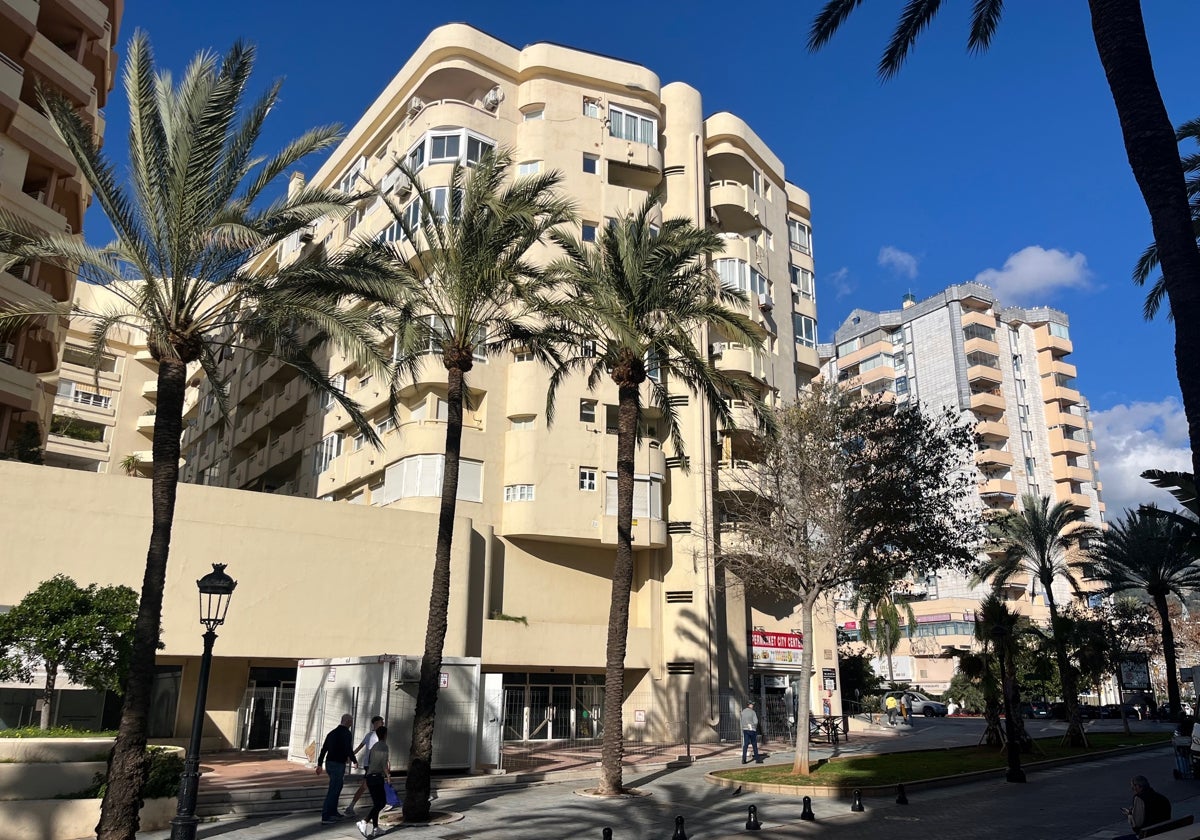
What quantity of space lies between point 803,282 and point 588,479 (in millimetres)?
21587

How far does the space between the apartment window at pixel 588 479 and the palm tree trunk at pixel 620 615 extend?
14334mm

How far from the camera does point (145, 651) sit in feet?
41.8

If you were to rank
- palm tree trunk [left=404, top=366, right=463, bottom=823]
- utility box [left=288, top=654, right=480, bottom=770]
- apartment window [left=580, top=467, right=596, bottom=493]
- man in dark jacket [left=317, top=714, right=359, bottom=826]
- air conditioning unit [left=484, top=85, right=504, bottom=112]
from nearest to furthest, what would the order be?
man in dark jacket [left=317, top=714, right=359, bottom=826]
palm tree trunk [left=404, top=366, right=463, bottom=823]
utility box [left=288, top=654, right=480, bottom=770]
apartment window [left=580, top=467, right=596, bottom=493]
air conditioning unit [left=484, top=85, right=504, bottom=112]

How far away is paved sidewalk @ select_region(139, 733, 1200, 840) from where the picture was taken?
14141 mm

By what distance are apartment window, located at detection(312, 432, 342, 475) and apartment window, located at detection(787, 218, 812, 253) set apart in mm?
27677

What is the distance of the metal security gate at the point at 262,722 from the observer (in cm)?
2681

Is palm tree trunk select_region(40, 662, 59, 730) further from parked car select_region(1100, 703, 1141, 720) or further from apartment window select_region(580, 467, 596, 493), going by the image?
parked car select_region(1100, 703, 1141, 720)

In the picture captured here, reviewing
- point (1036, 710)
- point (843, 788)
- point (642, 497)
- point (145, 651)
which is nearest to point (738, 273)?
point (642, 497)

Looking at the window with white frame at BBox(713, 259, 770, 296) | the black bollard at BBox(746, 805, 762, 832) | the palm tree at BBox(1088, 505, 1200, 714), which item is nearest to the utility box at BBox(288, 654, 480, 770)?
the black bollard at BBox(746, 805, 762, 832)

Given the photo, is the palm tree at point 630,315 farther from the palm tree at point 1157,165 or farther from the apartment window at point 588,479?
the apartment window at point 588,479

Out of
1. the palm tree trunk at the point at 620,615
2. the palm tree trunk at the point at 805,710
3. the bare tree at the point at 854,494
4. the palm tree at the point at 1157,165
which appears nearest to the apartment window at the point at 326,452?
the bare tree at the point at 854,494

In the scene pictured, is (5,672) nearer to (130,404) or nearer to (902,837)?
(902,837)

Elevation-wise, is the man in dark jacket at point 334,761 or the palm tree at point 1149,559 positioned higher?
the palm tree at point 1149,559

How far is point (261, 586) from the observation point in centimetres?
2684
